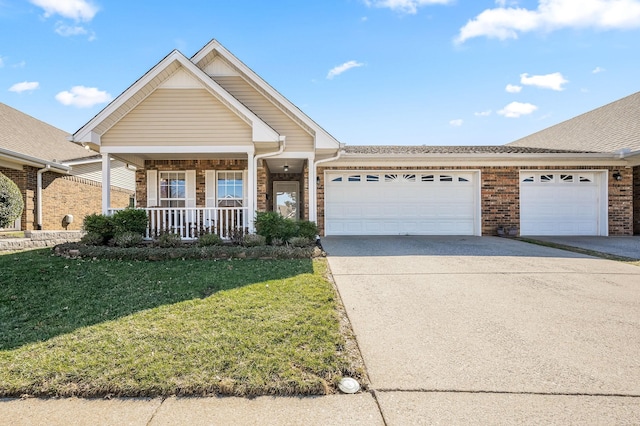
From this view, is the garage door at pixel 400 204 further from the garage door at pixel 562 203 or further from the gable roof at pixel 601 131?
the gable roof at pixel 601 131

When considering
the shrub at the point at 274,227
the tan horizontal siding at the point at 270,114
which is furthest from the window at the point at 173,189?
the shrub at the point at 274,227

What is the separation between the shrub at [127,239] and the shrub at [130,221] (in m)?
0.16

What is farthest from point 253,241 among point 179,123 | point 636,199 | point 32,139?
point 636,199

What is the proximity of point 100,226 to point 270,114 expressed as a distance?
5.45 meters

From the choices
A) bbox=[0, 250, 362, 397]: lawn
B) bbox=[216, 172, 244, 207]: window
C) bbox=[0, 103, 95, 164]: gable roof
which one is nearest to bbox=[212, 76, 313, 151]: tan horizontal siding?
bbox=[216, 172, 244, 207]: window

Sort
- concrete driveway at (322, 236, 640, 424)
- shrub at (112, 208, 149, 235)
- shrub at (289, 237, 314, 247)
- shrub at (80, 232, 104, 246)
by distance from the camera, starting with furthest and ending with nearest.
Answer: shrub at (112, 208, 149, 235)
shrub at (289, 237, 314, 247)
shrub at (80, 232, 104, 246)
concrete driveway at (322, 236, 640, 424)

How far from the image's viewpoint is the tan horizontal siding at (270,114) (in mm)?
9547

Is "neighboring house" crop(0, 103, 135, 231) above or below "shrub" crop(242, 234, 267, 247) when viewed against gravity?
above

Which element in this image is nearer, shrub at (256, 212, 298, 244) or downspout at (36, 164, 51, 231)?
shrub at (256, 212, 298, 244)

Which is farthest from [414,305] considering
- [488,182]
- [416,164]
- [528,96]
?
[528,96]

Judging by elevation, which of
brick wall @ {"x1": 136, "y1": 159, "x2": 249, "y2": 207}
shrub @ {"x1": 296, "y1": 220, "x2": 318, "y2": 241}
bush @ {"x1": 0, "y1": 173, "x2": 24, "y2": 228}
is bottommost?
shrub @ {"x1": 296, "y1": 220, "x2": 318, "y2": 241}

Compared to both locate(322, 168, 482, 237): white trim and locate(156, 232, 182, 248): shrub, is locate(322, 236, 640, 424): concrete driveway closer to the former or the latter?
locate(156, 232, 182, 248): shrub

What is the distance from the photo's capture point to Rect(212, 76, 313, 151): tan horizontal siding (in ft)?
31.3

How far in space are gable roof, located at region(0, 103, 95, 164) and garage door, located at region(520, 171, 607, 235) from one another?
17.2m
